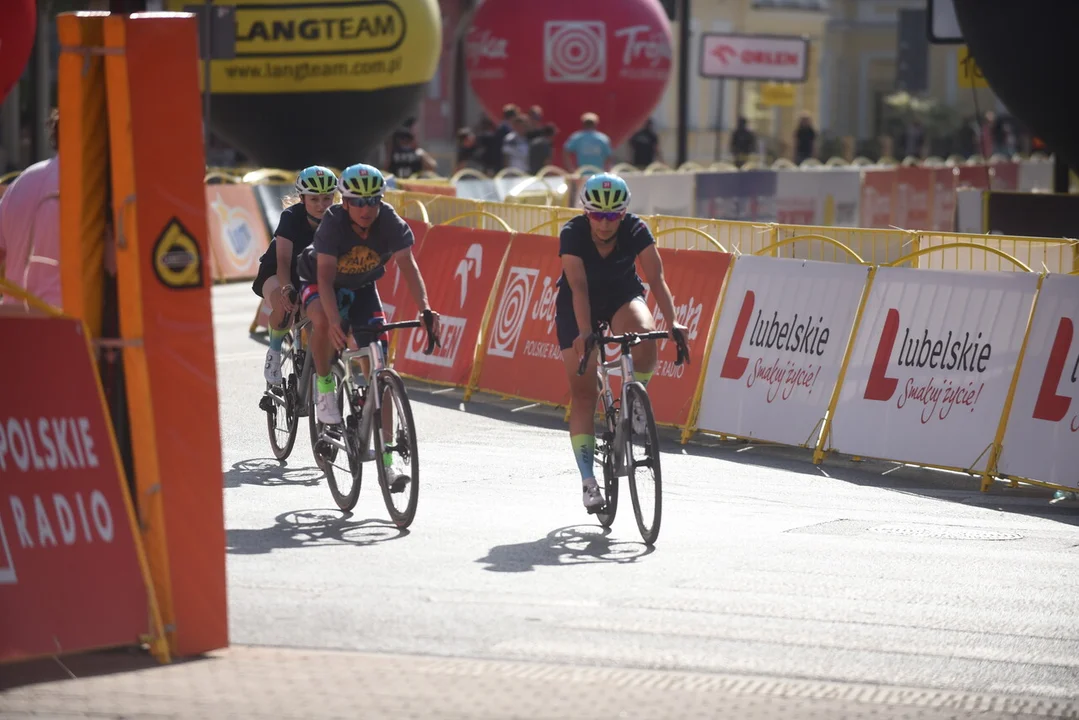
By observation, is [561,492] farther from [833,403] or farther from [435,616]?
[435,616]

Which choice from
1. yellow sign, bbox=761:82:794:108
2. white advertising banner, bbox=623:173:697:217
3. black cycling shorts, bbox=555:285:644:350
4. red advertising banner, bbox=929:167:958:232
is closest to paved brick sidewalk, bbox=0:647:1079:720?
black cycling shorts, bbox=555:285:644:350

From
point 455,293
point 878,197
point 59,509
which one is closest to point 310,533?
point 59,509

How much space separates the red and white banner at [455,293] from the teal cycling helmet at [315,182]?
4.22 meters

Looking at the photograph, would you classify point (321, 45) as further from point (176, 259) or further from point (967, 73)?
point (176, 259)

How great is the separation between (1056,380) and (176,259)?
6610mm

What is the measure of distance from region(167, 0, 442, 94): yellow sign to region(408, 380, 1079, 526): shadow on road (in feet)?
45.1

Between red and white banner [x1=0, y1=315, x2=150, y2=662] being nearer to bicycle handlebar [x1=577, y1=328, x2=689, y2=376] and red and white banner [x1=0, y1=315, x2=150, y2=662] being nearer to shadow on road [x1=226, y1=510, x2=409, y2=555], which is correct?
shadow on road [x1=226, y1=510, x2=409, y2=555]

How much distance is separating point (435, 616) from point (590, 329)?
2353 millimetres

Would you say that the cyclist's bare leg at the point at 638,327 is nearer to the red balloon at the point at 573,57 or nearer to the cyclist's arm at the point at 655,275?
the cyclist's arm at the point at 655,275

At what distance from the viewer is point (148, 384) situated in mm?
6344

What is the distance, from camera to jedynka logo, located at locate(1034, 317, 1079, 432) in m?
11.1

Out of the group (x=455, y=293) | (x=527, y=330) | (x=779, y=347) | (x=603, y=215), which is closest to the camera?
(x=603, y=215)

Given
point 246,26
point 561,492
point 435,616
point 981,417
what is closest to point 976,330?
point 981,417

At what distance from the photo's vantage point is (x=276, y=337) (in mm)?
11273
